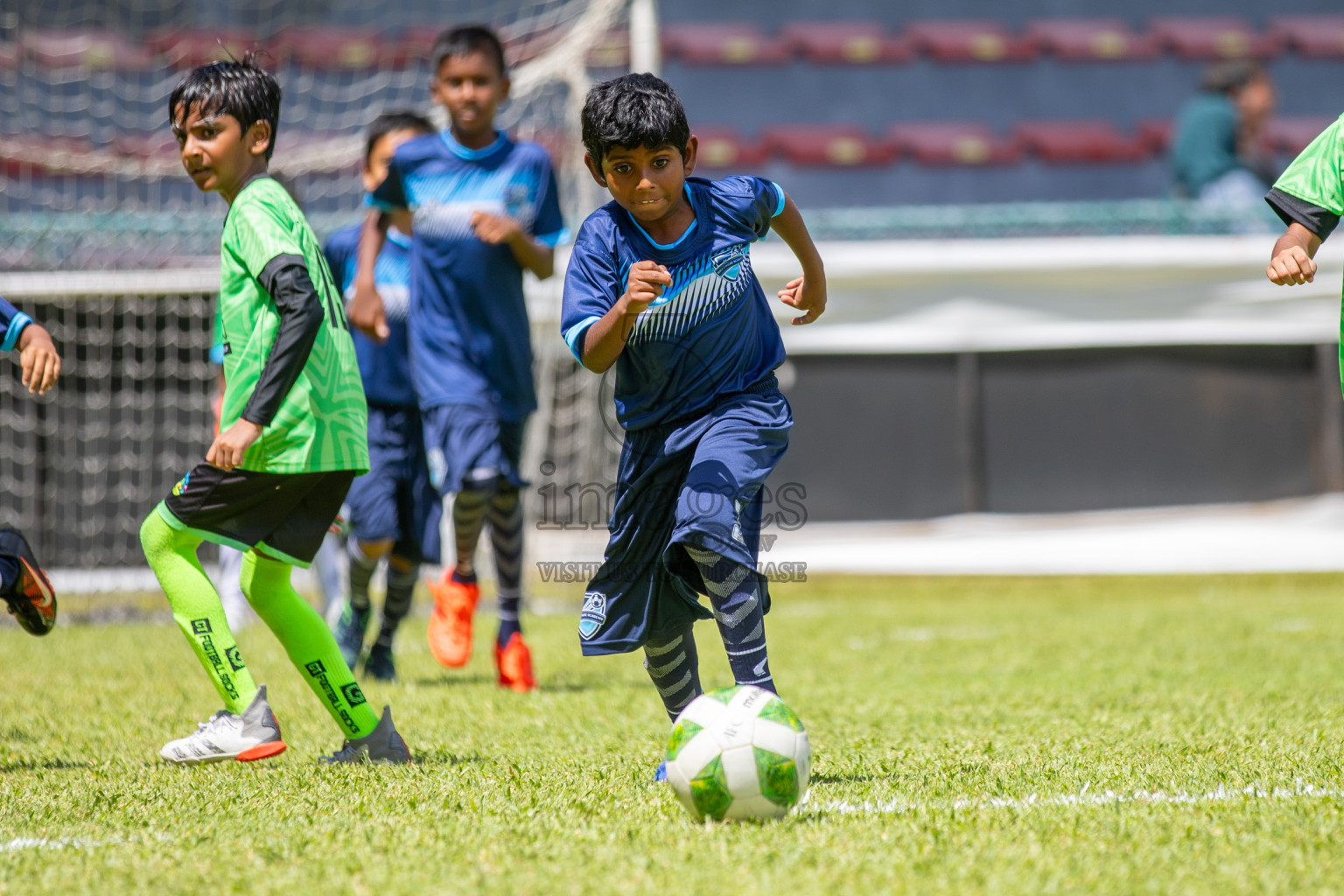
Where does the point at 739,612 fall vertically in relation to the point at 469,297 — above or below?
below

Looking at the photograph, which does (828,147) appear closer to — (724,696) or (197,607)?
(197,607)

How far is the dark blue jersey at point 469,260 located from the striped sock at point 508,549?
341 millimetres

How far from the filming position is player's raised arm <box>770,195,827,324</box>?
3.12 metres

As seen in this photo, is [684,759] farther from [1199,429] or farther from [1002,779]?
[1199,429]

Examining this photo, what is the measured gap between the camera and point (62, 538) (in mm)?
9148

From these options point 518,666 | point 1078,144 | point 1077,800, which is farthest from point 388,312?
point 1078,144

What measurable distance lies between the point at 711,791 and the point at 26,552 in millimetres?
1980

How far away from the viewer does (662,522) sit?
295 centimetres

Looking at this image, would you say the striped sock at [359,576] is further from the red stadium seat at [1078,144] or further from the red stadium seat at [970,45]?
the red stadium seat at [970,45]

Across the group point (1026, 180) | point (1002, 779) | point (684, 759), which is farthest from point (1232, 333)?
point (684, 759)

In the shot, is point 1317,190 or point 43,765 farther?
point 43,765

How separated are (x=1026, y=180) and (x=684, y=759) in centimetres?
1351

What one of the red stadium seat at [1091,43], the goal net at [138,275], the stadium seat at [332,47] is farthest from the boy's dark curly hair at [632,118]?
the red stadium seat at [1091,43]

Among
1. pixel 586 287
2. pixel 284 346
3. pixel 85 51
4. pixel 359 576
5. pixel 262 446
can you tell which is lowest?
pixel 359 576
